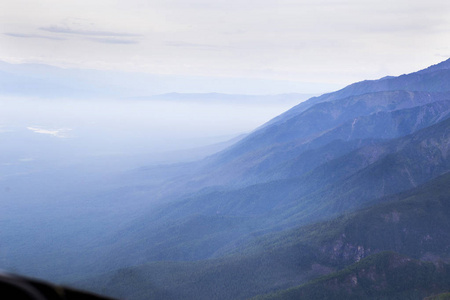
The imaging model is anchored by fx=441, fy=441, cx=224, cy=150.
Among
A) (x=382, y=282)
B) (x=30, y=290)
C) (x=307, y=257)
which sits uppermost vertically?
(x=30, y=290)

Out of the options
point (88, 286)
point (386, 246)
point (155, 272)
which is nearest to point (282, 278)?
point (386, 246)

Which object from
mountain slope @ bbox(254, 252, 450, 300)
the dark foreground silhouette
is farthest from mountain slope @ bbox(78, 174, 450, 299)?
the dark foreground silhouette

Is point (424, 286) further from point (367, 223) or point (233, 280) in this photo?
point (233, 280)

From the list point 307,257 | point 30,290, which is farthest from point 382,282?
point 30,290

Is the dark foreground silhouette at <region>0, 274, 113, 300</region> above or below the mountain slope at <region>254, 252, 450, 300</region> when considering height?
above

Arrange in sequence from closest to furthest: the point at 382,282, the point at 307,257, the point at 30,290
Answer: the point at 30,290, the point at 382,282, the point at 307,257

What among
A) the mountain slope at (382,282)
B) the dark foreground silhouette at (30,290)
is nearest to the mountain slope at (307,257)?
the mountain slope at (382,282)

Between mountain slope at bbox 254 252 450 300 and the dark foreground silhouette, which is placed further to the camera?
mountain slope at bbox 254 252 450 300

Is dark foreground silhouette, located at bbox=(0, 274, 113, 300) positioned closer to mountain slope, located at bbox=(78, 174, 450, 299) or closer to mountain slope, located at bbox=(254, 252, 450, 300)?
mountain slope, located at bbox=(254, 252, 450, 300)

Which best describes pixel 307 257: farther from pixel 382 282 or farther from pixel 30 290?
pixel 30 290

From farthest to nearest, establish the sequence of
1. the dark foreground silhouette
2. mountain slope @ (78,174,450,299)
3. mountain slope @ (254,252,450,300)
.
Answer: mountain slope @ (78,174,450,299), mountain slope @ (254,252,450,300), the dark foreground silhouette

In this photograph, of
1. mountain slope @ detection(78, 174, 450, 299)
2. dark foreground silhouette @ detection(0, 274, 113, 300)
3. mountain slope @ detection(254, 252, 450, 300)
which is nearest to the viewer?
dark foreground silhouette @ detection(0, 274, 113, 300)
